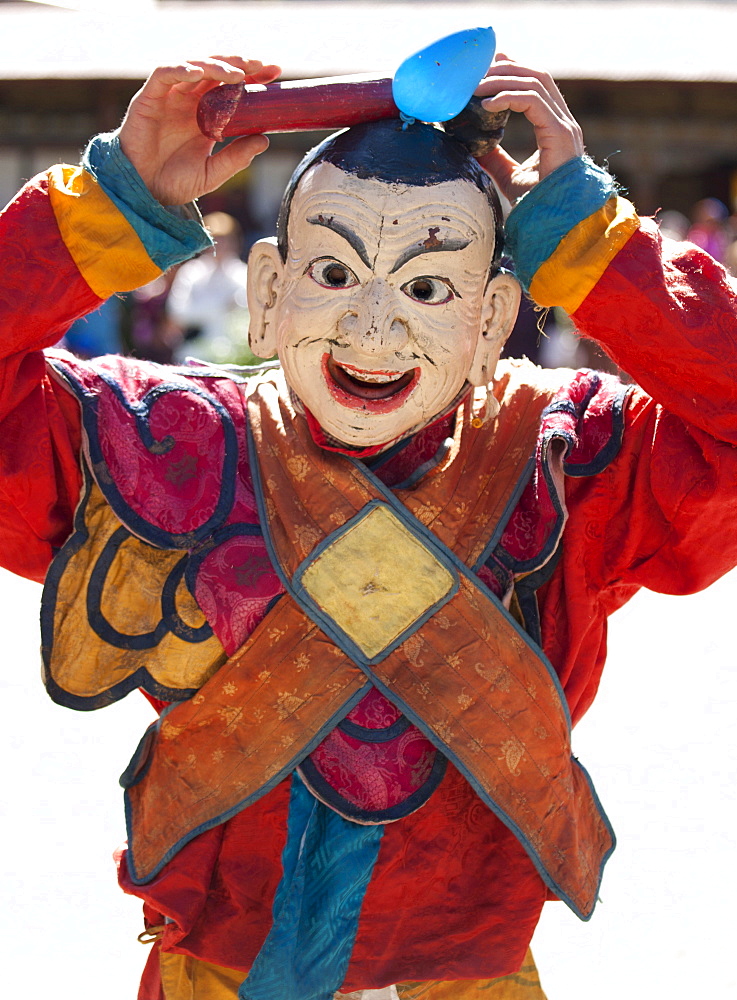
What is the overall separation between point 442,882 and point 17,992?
128 centimetres

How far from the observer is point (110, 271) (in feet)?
6.08

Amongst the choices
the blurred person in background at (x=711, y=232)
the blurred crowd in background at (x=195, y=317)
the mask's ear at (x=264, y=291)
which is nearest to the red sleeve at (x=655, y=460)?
the mask's ear at (x=264, y=291)

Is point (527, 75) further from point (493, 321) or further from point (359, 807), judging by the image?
point (359, 807)

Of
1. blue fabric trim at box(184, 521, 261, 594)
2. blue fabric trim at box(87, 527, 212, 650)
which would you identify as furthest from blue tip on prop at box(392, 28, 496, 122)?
blue fabric trim at box(87, 527, 212, 650)

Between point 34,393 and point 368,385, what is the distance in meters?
0.48

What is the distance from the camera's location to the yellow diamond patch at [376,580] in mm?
1955

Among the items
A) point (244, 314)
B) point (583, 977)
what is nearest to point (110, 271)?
point (583, 977)

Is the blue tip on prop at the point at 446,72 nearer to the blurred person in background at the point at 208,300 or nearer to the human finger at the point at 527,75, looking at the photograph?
the human finger at the point at 527,75

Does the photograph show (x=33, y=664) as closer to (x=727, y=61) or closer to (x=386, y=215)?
(x=386, y=215)

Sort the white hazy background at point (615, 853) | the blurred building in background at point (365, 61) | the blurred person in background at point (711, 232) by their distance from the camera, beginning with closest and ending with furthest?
the white hazy background at point (615, 853), the blurred person in background at point (711, 232), the blurred building in background at point (365, 61)

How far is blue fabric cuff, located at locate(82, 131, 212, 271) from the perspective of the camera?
6.07 ft

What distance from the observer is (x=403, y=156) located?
1.88 metres

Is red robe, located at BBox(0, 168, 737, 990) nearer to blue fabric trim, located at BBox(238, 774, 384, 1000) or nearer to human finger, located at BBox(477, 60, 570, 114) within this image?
blue fabric trim, located at BBox(238, 774, 384, 1000)

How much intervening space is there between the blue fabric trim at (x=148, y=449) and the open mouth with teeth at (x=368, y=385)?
22 centimetres
